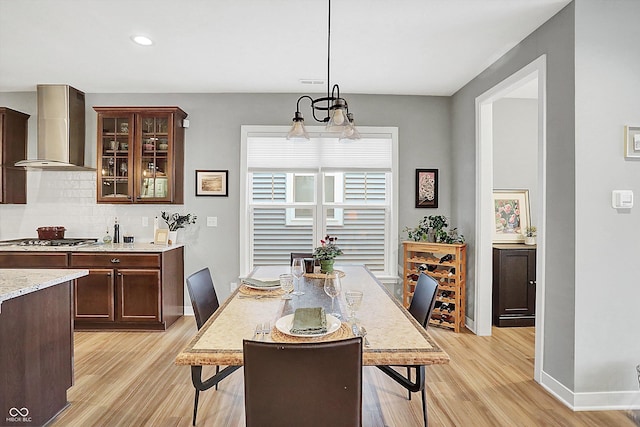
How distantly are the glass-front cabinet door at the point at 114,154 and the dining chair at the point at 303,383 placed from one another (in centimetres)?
357

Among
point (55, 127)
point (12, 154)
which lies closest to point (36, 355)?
point (55, 127)

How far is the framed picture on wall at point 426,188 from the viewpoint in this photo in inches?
179

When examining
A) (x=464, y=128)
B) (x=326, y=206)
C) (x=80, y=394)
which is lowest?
(x=80, y=394)

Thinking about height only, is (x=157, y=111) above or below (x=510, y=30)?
below

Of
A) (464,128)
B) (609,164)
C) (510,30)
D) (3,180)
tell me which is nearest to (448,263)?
(464,128)

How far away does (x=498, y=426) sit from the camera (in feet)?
7.38

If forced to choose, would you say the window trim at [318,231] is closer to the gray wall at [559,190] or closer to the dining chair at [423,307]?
the gray wall at [559,190]

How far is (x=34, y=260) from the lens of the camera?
12.6ft

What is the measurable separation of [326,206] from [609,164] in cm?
276

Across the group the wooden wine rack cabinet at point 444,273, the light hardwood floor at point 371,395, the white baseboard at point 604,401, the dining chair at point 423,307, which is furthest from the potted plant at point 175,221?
the white baseboard at point 604,401

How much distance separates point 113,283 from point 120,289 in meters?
0.09

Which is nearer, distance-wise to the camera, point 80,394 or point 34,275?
point 34,275

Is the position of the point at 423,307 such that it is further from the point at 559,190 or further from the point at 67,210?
the point at 67,210

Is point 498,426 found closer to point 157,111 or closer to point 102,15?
point 102,15
